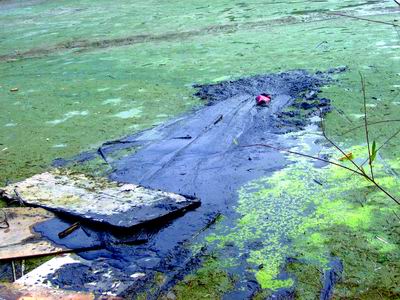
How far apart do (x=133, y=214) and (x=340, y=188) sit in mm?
1020

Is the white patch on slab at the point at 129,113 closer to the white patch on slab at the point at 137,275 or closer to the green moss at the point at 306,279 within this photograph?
the white patch on slab at the point at 137,275

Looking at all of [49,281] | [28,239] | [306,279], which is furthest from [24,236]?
[306,279]

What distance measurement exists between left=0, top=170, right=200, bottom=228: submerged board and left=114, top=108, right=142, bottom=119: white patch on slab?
101 centimetres

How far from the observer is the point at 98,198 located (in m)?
2.58

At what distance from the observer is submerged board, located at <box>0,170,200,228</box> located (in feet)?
7.75

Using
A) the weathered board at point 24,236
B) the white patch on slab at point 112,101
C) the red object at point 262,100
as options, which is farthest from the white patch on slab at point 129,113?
the weathered board at point 24,236

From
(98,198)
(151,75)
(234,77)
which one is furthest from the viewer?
(151,75)

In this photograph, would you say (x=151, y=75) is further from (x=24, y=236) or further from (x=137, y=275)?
(x=137, y=275)

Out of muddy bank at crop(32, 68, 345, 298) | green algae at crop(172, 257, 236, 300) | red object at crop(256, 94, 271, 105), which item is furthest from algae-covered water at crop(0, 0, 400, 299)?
red object at crop(256, 94, 271, 105)

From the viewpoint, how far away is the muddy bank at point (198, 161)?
208cm

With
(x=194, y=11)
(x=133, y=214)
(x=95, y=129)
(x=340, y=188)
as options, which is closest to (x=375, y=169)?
(x=340, y=188)

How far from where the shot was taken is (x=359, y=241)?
212cm

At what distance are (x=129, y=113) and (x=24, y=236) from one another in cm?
178

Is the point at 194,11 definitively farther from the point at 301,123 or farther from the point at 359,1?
the point at 301,123
